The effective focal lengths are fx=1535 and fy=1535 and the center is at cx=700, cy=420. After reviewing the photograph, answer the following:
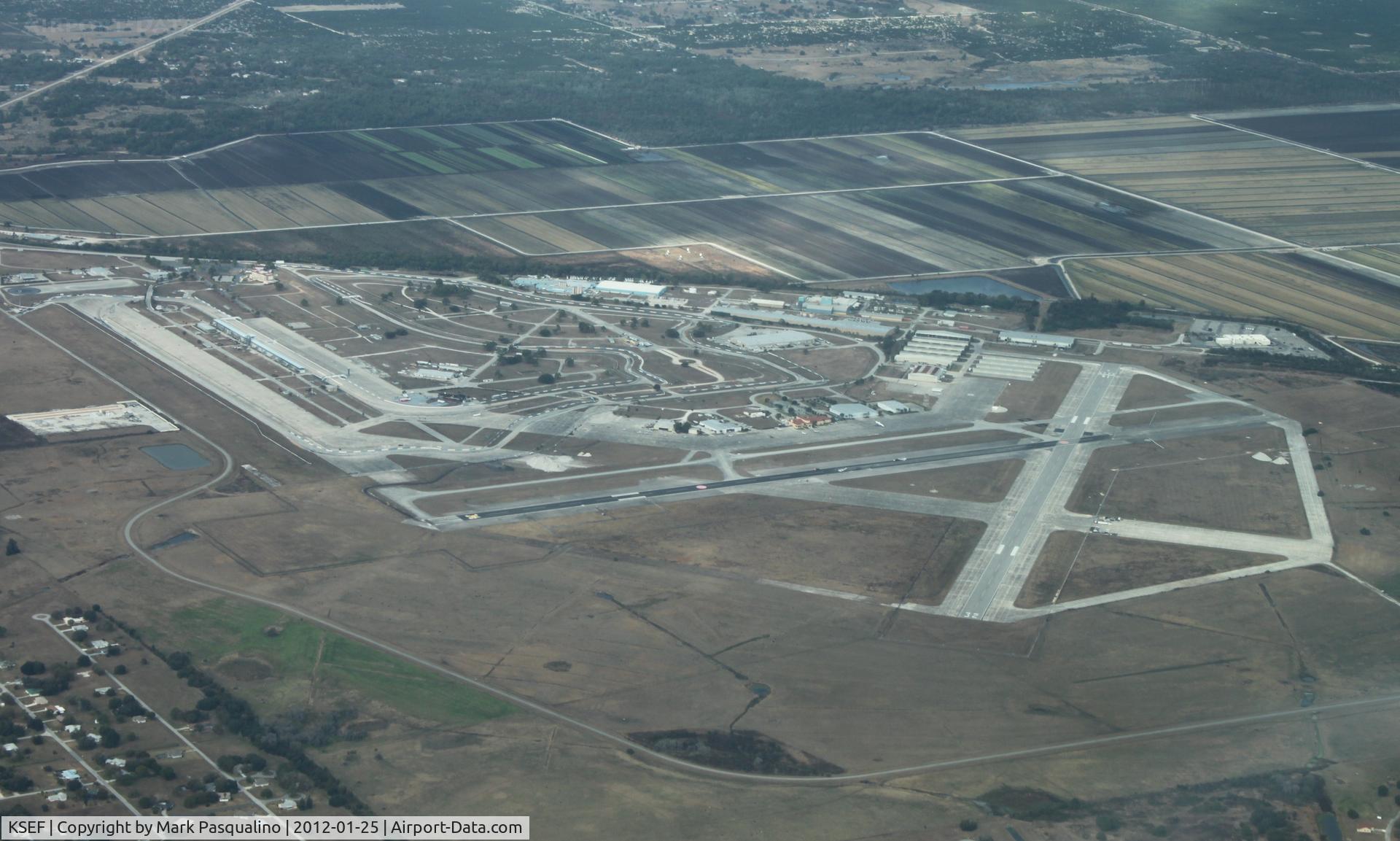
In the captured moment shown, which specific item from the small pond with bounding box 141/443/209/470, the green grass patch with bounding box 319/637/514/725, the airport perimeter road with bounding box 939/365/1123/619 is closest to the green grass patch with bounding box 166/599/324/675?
the green grass patch with bounding box 319/637/514/725

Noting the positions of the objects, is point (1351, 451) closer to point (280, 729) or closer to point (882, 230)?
point (882, 230)

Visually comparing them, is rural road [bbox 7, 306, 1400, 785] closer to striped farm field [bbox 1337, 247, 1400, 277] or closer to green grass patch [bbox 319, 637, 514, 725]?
green grass patch [bbox 319, 637, 514, 725]

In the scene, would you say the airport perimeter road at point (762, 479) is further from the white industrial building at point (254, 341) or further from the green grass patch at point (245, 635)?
the white industrial building at point (254, 341)

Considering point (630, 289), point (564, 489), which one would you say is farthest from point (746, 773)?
point (630, 289)

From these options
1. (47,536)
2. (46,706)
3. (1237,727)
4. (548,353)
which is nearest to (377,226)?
(548,353)

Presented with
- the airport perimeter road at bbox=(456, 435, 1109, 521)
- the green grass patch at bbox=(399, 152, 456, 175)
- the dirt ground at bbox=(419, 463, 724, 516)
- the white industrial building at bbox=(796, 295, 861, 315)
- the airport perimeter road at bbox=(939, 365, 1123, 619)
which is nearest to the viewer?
the airport perimeter road at bbox=(939, 365, 1123, 619)

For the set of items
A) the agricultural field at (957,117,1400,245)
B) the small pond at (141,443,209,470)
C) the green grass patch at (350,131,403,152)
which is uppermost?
the agricultural field at (957,117,1400,245)

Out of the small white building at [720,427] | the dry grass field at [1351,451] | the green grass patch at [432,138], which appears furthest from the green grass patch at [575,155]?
the dry grass field at [1351,451]
